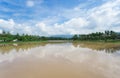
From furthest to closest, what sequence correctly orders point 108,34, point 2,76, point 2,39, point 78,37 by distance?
point 78,37 → point 108,34 → point 2,39 → point 2,76

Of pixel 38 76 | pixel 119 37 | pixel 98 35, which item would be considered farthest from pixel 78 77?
pixel 98 35

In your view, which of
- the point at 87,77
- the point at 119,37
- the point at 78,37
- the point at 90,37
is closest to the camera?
the point at 87,77

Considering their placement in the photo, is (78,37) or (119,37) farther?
(78,37)

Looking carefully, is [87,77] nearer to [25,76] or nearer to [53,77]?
[53,77]

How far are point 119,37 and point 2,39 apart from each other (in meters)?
38.5

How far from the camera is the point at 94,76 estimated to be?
7305 millimetres

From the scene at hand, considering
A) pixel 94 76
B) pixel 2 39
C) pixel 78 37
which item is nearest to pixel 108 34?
pixel 78 37

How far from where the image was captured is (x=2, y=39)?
1684 inches

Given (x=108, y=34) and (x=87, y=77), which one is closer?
(x=87, y=77)

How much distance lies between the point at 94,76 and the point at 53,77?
2.10 m

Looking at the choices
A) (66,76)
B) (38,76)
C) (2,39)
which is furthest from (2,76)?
(2,39)

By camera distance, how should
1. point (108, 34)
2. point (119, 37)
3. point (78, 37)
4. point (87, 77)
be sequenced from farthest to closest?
point (78, 37), point (108, 34), point (119, 37), point (87, 77)

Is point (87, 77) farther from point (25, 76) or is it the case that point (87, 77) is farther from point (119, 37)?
point (119, 37)

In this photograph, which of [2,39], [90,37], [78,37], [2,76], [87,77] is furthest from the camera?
[78,37]
